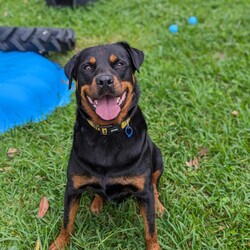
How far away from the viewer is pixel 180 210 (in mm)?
3299

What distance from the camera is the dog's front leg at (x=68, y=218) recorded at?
2883mm

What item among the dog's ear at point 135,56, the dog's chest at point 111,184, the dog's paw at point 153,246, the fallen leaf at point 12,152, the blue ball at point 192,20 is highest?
the dog's ear at point 135,56

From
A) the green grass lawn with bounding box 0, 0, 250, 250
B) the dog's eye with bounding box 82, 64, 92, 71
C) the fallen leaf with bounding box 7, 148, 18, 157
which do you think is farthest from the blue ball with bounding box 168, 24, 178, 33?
the dog's eye with bounding box 82, 64, 92, 71

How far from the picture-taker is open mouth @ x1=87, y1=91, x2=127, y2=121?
264 cm

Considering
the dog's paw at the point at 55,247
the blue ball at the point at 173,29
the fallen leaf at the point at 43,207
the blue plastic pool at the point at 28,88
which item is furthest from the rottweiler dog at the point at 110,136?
the blue ball at the point at 173,29

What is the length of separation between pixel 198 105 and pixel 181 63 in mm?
1022

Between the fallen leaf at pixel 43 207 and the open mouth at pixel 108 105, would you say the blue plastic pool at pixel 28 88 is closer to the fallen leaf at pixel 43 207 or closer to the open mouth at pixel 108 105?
the fallen leaf at pixel 43 207

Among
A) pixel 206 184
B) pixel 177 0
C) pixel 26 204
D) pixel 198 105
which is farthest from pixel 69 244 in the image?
Result: pixel 177 0

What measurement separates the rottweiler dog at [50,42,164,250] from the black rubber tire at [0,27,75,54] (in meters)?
2.50

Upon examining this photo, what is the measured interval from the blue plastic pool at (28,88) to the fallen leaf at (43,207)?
3.75 ft

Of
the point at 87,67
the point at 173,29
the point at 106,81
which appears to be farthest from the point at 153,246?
the point at 173,29

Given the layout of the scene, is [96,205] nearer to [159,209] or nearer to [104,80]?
[159,209]

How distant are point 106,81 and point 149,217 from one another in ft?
3.49

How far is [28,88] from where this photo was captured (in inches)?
174
